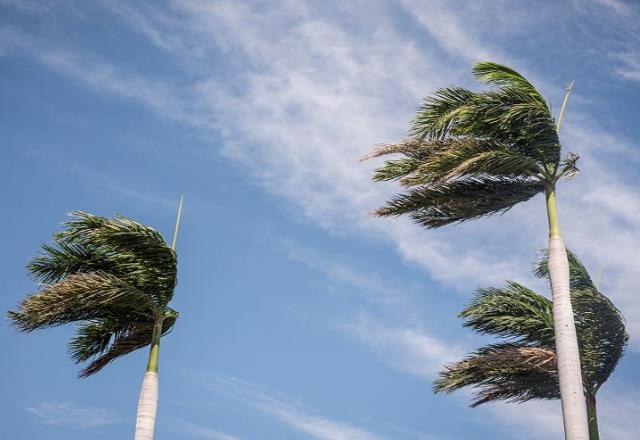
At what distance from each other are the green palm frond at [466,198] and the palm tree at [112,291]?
18.5ft

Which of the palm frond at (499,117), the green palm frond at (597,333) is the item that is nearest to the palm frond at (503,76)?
the palm frond at (499,117)

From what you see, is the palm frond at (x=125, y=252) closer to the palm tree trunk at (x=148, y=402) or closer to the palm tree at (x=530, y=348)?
the palm tree trunk at (x=148, y=402)

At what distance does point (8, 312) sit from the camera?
1880cm

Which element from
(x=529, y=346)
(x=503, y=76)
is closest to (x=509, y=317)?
(x=529, y=346)

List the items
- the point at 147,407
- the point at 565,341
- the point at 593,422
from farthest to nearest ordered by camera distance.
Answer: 1. the point at 593,422
2. the point at 147,407
3. the point at 565,341

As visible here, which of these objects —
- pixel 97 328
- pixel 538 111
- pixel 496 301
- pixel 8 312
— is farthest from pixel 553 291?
pixel 8 312

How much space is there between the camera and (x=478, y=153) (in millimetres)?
20031

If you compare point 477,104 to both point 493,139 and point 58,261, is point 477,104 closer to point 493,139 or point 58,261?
point 493,139

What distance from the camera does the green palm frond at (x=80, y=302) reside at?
18656 millimetres

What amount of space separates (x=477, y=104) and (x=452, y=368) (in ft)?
22.0

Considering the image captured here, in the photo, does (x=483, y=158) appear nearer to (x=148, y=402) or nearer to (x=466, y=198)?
(x=466, y=198)

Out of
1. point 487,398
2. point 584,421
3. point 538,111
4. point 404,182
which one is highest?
point 538,111

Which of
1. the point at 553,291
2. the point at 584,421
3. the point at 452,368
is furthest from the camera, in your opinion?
the point at 452,368

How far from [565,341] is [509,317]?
130 inches
